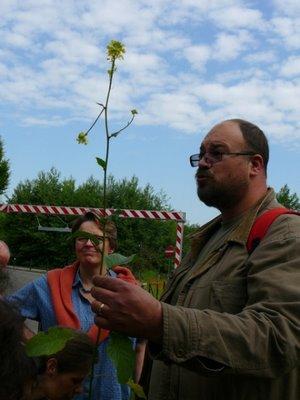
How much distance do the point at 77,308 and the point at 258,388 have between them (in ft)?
5.57

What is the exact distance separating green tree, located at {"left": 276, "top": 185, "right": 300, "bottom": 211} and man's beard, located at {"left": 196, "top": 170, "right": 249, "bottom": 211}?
2683cm

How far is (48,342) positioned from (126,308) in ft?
0.75

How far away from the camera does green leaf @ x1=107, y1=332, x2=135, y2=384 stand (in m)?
1.63

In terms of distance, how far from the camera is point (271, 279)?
70.4 inches

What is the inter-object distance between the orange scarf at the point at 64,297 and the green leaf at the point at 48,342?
1588 mm

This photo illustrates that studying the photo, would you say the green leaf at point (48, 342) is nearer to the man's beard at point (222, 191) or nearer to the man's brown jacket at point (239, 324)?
the man's brown jacket at point (239, 324)

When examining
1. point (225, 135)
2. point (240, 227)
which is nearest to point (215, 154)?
point (225, 135)

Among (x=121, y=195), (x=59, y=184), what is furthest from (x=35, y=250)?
(x=59, y=184)

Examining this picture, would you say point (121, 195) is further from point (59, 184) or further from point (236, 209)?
point (236, 209)

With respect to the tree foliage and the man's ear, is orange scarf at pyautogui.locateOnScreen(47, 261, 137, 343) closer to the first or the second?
the man's ear

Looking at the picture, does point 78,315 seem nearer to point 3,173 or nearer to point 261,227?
point 261,227

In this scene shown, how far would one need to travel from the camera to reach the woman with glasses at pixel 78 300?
3275 mm

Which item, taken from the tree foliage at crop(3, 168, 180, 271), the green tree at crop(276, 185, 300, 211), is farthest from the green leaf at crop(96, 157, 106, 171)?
the green tree at crop(276, 185, 300, 211)

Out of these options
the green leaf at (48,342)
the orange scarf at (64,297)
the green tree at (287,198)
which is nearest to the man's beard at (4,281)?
the orange scarf at (64,297)
